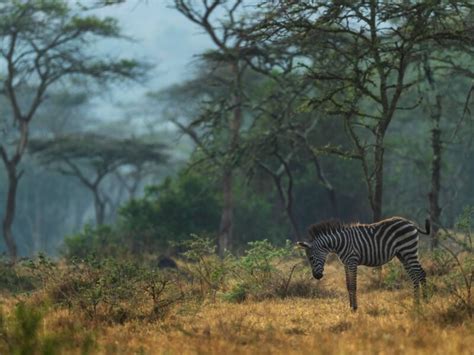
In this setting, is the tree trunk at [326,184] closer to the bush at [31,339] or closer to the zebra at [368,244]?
the zebra at [368,244]

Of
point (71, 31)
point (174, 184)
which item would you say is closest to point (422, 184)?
point (174, 184)

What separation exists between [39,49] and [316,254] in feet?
65.6

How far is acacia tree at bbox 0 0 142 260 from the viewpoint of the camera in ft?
90.4

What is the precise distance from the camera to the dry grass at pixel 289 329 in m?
8.10

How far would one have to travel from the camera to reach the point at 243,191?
32.6 meters

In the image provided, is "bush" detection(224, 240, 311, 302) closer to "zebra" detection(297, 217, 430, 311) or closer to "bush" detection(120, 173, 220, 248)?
"zebra" detection(297, 217, 430, 311)

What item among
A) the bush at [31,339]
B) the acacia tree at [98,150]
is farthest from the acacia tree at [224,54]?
the bush at [31,339]

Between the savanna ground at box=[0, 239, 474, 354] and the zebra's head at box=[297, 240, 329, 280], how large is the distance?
64cm

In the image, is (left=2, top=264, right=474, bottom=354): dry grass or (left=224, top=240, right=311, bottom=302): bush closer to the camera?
(left=2, top=264, right=474, bottom=354): dry grass

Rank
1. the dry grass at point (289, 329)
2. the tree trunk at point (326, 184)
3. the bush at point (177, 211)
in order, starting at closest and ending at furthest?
the dry grass at point (289, 329), the tree trunk at point (326, 184), the bush at point (177, 211)

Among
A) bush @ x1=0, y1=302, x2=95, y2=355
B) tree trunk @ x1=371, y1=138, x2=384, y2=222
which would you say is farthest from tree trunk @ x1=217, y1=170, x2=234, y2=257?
bush @ x1=0, y1=302, x2=95, y2=355

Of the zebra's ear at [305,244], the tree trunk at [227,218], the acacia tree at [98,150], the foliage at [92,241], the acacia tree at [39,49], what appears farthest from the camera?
the acacia tree at [98,150]

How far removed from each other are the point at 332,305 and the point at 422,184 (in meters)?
28.4

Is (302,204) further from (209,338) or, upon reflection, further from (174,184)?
(209,338)
